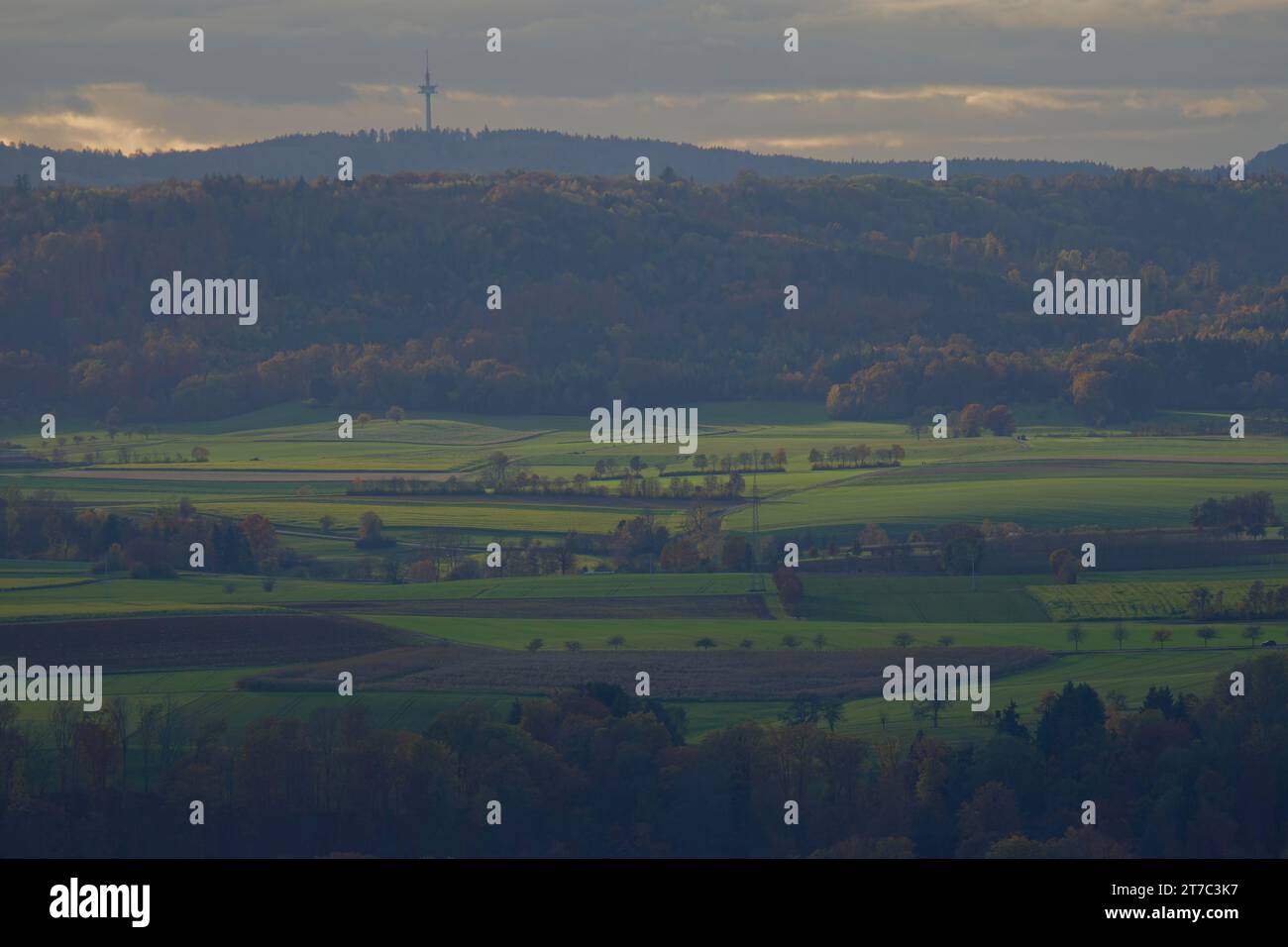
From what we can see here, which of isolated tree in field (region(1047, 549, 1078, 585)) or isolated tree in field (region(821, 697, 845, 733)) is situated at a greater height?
isolated tree in field (region(1047, 549, 1078, 585))

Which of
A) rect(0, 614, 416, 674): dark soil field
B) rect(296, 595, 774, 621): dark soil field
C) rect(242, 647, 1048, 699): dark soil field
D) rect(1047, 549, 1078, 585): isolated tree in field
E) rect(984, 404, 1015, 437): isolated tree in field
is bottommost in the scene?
rect(242, 647, 1048, 699): dark soil field

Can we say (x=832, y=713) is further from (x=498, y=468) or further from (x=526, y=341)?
(x=526, y=341)

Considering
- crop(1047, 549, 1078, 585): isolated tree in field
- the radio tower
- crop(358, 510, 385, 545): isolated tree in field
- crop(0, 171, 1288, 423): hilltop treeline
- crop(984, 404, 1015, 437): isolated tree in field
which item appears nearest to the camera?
the radio tower

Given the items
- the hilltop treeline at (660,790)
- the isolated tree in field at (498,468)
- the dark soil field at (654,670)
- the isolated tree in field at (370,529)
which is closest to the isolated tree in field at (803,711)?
the dark soil field at (654,670)

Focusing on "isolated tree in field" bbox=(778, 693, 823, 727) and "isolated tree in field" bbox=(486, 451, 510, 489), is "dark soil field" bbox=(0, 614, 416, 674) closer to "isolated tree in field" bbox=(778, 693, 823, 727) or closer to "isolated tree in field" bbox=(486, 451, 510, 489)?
"isolated tree in field" bbox=(778, 693, 823, 727)

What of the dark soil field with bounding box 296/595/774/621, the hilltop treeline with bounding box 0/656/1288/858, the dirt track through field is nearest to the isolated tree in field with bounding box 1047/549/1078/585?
the dark soil field with bounding box 296/595/774/621

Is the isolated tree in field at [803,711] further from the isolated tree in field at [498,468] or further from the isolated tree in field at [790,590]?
the isolated tree in field at [498,468]
